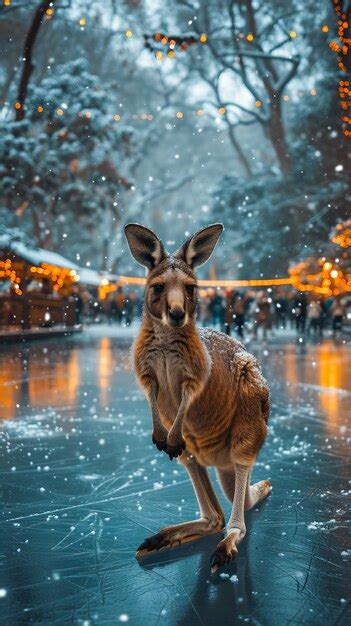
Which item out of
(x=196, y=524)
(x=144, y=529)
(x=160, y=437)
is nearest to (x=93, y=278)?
(x=144, y=529)

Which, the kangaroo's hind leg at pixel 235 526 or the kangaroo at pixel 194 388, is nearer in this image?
the kangaroo at pixel 194 388

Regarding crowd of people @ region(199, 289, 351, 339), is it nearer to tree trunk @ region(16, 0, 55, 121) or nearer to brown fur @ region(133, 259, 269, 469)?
tree trunk @ region(16, 0, 55, 121)

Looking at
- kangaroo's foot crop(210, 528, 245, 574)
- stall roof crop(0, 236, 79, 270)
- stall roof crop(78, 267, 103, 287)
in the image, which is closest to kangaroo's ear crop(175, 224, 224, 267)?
kangaroo's foot crop(210, 528, 245, 574)

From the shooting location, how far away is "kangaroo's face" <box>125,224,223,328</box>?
2590mm

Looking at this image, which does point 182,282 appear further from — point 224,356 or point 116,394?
point 116,394

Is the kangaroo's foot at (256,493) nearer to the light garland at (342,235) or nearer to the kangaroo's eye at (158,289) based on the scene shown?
the kangaroo's eye at (158,289)

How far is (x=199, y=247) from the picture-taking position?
275 centimetres

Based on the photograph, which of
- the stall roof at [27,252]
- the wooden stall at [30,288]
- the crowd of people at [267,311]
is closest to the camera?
the crowd of people at [267,311]

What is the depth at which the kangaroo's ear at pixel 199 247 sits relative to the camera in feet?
8.89

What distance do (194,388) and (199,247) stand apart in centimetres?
56

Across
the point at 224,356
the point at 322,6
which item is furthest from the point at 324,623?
the point at 322,6

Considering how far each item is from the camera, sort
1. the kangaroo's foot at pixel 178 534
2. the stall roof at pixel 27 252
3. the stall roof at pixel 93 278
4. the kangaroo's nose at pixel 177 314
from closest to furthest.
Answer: the kangaroo's nose at pixel 177 314 < the kangaroo's foot at pixel 178 534 < the stall roof at pixel 27 252 < the stall roof at pixel 93 278

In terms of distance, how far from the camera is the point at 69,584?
2912mm

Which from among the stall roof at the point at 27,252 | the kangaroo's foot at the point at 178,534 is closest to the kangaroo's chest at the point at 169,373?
the kangaroo's foot at the point at 178,534
